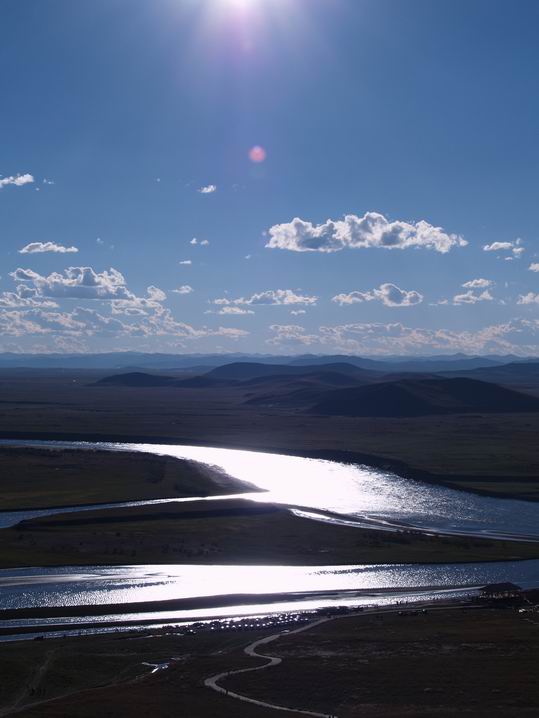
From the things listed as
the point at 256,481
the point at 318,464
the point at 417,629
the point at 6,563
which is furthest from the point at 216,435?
the point at 417,629

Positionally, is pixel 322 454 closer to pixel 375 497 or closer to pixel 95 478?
pixel 375 497

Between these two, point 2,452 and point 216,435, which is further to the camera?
point 216,435

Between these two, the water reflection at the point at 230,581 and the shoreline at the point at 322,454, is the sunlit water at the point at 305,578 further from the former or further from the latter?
the shoreline at the point at 322,454

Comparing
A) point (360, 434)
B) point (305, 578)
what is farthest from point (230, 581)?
point (360, 434)

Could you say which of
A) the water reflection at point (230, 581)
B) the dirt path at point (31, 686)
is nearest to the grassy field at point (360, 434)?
the water reflection at point (230, 581)

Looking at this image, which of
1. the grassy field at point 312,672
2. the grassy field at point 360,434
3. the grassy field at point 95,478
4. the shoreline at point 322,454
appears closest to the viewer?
the grassy field at point 312,672

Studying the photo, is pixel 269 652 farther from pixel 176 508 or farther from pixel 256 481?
pixel 256 481
